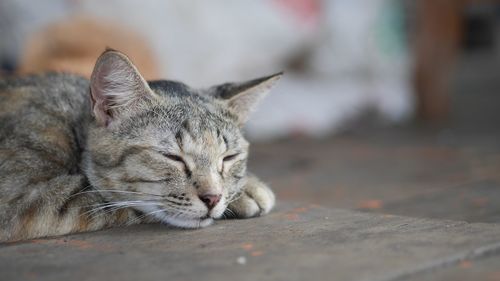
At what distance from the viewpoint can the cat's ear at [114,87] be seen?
308 centimetres

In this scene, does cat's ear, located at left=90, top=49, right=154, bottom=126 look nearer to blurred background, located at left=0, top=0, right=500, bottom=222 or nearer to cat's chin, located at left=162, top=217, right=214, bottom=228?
cat's chin, located at left=162, top=217, right=214, bottom=228

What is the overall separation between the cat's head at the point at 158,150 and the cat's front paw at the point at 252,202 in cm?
5

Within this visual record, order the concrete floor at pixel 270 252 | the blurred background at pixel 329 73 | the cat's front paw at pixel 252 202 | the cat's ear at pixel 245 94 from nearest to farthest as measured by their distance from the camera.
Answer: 1. the concrete floor at pixel 270 252
2. the cat's front paw at pixel 252 202
3. the cat's ear at pixel 245 94
4. the blurred background at pixel 329 73

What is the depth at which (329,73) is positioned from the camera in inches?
336

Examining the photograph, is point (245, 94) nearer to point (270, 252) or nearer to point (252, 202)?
point (252, 202)

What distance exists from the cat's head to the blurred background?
120cm

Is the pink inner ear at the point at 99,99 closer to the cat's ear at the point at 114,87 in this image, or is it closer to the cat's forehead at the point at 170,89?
the cat's ear at the point at 114,87

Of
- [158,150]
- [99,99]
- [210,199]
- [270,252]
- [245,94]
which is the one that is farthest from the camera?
[245,94]

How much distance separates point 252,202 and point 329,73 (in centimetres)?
541

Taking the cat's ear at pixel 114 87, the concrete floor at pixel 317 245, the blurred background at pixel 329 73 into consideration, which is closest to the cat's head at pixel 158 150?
the cat's ear at pixel 114 87

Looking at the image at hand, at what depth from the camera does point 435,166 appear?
562 centimetres

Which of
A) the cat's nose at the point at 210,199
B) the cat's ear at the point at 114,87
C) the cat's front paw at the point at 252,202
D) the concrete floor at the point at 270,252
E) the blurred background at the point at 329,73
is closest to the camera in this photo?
the concrete floor at the point at 270,252

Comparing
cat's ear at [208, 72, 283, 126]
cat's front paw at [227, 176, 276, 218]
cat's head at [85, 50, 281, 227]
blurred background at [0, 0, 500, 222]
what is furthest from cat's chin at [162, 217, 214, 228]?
blurred background at [0, 0, 500, 222]

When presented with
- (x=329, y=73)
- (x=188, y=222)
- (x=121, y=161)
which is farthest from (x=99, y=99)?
(x=329, y=73)
